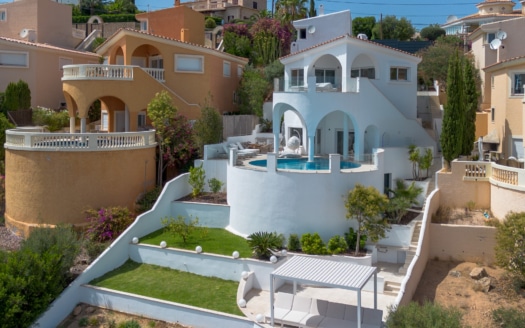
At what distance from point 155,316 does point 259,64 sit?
34342mm

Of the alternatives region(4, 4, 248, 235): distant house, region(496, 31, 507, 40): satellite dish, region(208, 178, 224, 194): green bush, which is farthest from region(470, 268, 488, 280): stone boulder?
region(496, 31, 507, 40): satellite dish

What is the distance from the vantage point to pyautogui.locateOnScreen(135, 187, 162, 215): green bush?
29.4m

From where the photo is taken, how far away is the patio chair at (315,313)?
61.9 feet

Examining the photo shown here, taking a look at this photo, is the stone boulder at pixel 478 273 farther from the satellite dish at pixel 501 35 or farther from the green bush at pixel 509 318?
the satellite dish at pixel 501 35

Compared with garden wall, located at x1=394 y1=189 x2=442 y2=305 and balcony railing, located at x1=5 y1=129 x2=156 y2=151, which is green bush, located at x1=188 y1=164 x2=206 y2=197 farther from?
garden wall, located at x1=394 y1=189 x2=442 y2=305

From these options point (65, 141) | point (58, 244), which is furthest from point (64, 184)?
point (58, 244)

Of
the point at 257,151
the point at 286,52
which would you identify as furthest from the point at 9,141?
the point at 286,52

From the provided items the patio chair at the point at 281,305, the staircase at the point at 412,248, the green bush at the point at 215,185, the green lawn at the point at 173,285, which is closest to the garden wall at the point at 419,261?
the staircase at the point at 412,248

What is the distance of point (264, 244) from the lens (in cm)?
2336

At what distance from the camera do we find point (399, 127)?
3238 centimetres

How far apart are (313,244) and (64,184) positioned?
13.8m

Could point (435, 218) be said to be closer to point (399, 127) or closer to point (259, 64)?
point (399, 127)

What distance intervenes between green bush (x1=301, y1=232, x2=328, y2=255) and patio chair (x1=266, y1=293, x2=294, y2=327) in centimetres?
378

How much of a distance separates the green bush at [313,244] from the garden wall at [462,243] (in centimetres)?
505
